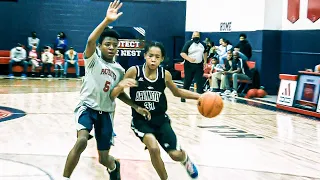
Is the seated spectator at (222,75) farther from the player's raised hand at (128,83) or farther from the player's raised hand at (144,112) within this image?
the player's raised hand at (128,83)

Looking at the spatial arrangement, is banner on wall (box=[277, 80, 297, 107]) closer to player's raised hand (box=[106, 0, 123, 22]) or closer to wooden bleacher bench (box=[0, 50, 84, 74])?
player's raised hand (box=[106, 0, 123, 22])

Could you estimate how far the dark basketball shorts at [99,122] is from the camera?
16.8 ft

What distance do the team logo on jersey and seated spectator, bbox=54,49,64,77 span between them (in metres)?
9.64

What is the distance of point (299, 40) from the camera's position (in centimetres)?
1599

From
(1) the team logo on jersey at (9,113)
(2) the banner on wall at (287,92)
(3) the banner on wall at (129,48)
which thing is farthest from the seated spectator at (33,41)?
(2) the banner on wall at (287,92)

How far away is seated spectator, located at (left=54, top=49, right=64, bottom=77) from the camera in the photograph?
2117 centimetres

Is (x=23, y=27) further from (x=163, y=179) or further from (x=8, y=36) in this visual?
(x=163, y=179)

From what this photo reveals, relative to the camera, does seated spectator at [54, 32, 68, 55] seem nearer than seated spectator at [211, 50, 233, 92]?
No

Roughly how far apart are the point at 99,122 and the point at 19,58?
16.4m

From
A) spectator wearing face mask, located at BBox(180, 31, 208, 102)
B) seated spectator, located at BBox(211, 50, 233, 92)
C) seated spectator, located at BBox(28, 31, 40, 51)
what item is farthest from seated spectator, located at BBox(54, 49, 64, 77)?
spectator wearing face mask, located at BBox(180, 31, 208, 102)

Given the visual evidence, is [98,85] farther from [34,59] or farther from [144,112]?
[34,59]

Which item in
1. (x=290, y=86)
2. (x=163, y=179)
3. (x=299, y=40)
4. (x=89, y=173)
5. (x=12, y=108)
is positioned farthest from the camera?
(x=299, y=40)

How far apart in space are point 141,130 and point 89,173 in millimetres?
1170

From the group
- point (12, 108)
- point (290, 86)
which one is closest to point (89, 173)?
point (12, 108)
